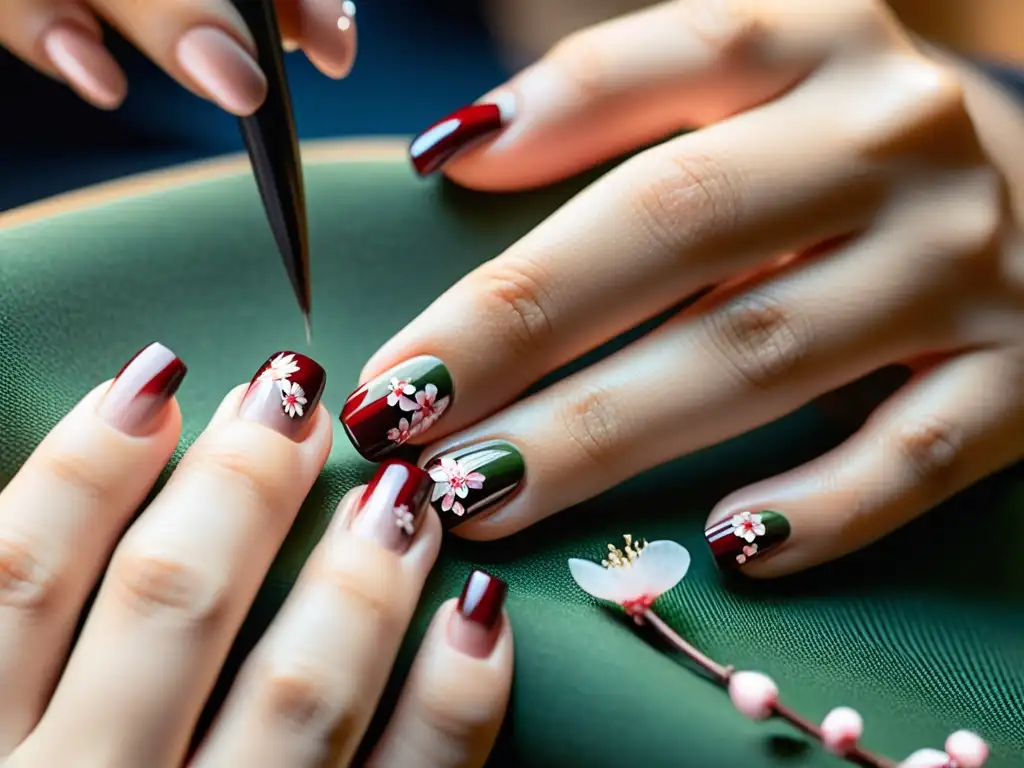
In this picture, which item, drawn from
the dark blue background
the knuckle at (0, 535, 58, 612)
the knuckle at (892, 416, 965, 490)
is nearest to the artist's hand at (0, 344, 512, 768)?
the knuckle at (0, 535, 58, 612)

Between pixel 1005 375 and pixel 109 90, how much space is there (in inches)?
27.1

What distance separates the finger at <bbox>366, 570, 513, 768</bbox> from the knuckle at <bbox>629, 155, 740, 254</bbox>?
27 cm

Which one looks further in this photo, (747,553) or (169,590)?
Answer: (747,553)

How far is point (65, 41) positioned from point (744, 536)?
569 millimetres

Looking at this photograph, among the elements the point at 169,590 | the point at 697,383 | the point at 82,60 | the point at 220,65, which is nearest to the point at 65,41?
the point at 82,60

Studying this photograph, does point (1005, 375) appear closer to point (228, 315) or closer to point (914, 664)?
point (914, 664)

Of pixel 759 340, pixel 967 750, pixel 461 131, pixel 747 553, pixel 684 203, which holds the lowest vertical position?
pixel 967 750

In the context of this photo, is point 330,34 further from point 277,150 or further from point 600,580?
point 600,580

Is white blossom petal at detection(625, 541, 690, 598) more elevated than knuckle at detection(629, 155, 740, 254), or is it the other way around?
knuckle at detection(629, 155, 740, 254)

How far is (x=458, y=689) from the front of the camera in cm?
48

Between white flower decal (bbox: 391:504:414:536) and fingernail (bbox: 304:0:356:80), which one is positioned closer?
white flower decal (bbox: 391:504:414:536)

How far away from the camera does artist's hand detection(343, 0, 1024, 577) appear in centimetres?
60

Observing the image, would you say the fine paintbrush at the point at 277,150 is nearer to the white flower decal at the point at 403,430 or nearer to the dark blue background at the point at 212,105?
the white flower decal at the point at 403,430

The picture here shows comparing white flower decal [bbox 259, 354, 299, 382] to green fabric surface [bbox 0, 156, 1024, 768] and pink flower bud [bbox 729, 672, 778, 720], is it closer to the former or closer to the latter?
green fabric surface [bbox 0, 156, 1024, 768]
